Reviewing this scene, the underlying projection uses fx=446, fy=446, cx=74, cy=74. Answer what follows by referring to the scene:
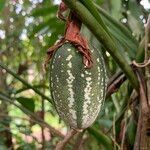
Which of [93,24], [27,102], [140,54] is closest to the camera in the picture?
[93,24]

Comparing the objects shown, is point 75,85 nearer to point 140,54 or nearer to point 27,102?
point 140,54

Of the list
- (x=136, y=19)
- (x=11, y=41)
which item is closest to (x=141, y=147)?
(x=136, y=19)

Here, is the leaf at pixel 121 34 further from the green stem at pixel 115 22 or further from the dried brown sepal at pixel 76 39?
the dried brown sepal at pixel 76 39

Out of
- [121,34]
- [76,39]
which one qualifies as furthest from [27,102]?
[76,39]

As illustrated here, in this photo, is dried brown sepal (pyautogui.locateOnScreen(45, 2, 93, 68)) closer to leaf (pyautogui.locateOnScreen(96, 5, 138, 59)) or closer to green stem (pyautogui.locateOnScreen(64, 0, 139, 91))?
green stem (pyautogui.locateOnScreen(64, 0, 139, 91))

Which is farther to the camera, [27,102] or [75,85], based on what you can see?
[27,102]

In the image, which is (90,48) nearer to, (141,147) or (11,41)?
(141,147)

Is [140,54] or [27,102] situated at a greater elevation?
[140,54]

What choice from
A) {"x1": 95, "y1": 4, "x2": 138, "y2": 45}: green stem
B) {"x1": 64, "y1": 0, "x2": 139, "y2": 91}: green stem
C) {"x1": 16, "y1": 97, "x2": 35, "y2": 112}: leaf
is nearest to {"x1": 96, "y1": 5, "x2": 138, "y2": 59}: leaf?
{"x1": 95, "y1": 4, "x2": 138, "y2": 45}: green stem
